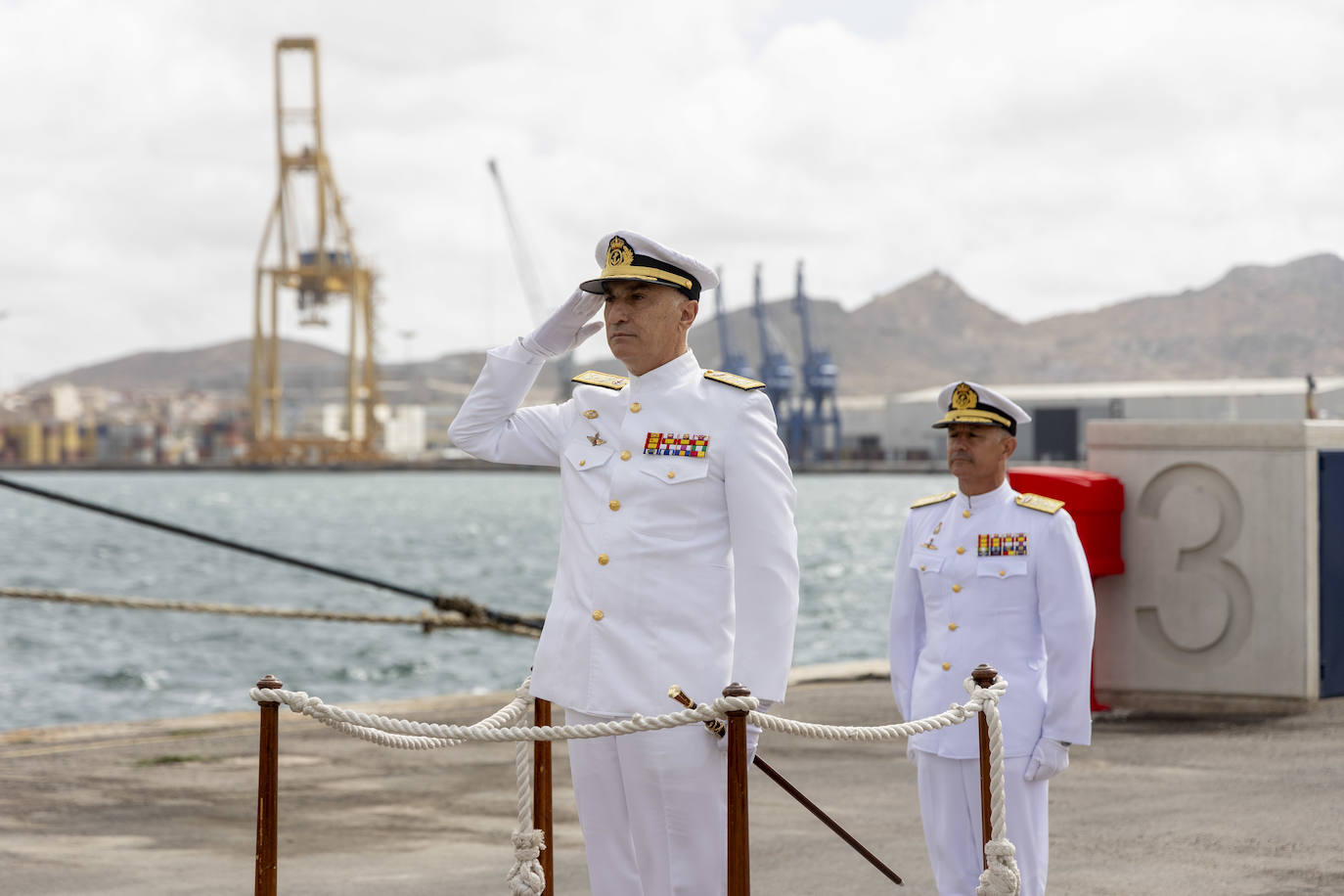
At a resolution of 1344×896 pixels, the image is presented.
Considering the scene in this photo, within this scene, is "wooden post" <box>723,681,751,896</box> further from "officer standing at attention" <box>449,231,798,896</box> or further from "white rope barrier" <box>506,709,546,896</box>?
"white rope barrier" <box>506,709,546,896</box>

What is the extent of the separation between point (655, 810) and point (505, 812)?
3014 millimetres

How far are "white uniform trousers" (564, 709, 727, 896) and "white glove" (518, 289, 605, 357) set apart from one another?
732mm

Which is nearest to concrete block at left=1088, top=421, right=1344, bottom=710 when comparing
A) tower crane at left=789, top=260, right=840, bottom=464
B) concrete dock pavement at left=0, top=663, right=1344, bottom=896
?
concrete dock pavement at left=0, top=663, right=1344, bottom=896

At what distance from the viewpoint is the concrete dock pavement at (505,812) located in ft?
15.2

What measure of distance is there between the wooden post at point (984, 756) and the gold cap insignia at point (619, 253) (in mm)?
1077

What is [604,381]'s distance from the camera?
3.18 metres

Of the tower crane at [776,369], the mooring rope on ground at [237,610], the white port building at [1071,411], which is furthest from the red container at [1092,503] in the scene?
the tower crane at [776,369]

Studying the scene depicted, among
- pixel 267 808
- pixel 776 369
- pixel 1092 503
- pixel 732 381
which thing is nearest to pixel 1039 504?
pixel 732 381

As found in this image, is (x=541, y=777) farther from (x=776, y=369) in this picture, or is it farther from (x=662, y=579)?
(x=776, y=369)

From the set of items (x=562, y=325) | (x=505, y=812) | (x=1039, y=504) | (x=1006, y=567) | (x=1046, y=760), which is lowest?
(x=505, y=812)

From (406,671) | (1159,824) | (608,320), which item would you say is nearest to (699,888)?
(608,320)

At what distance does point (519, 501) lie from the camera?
3398 inches

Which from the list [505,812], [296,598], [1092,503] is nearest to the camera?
[505,812]

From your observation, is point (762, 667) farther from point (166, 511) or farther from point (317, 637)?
point (166, 511)
